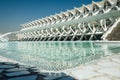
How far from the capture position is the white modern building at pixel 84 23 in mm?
25422

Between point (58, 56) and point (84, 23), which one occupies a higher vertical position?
point (84, 23)

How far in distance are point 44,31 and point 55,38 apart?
9.12 meters

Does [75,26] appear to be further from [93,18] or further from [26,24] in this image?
[26,24]

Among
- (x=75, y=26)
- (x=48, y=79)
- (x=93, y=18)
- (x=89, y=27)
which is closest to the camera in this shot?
(x=48, y=79)

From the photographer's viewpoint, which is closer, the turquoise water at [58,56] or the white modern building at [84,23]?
the turquoise water at [58,56]

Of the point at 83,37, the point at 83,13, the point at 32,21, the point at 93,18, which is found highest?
the point at 32,21

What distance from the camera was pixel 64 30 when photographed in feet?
123

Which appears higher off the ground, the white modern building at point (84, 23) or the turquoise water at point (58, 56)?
the white modern building at point (84, 23)

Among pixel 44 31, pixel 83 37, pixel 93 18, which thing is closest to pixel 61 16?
pixel 44 31

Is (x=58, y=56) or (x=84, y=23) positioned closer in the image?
(x=58, y=56)

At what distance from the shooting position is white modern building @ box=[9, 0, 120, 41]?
25422mm

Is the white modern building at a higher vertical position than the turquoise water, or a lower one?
higher

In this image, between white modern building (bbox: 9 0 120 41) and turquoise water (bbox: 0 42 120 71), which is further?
white modern building (bbox: 9 0 120 41)

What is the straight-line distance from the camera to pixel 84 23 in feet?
107
